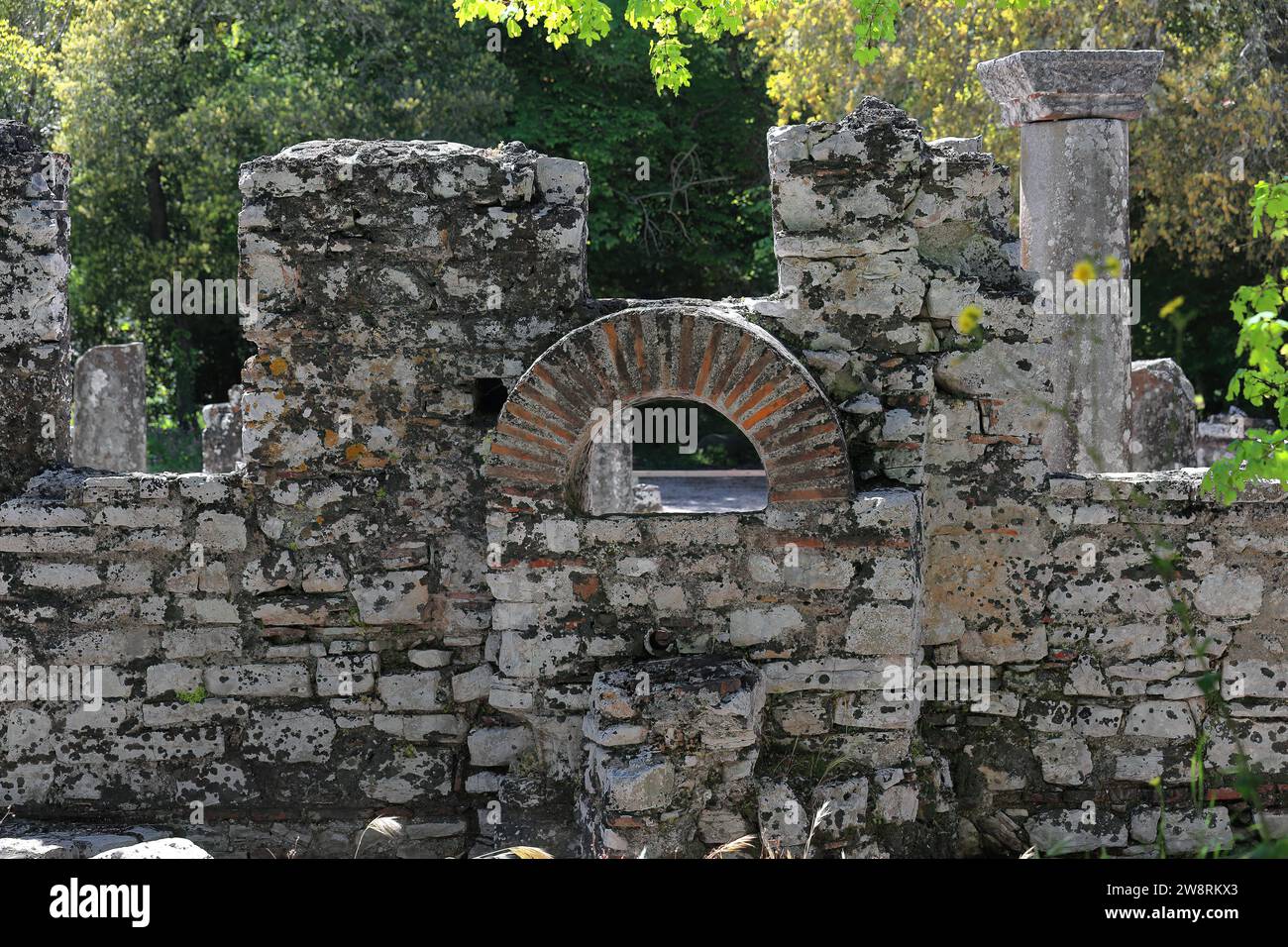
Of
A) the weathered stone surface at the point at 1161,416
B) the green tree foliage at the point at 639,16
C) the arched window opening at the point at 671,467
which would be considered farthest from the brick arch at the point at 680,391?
the weathered stone surface at the point at 1161,416

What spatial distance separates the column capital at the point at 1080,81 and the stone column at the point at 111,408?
947 centimetres

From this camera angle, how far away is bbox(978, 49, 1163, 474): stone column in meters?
9.91

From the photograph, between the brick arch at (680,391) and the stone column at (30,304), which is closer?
the brick arch at (680,391)

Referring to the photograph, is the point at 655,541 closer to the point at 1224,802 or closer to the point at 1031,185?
the point at 1224,802

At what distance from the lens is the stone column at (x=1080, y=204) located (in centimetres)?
991

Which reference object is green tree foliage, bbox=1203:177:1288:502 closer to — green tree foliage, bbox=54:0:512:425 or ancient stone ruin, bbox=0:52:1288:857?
ancient stone ruin, bbox=0:52:1288:857

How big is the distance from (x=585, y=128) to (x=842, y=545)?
53.8ft

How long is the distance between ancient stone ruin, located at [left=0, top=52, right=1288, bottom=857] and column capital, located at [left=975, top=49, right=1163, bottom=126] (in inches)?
152

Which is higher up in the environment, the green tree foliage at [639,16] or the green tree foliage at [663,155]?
the green tree foliage at [663,155]

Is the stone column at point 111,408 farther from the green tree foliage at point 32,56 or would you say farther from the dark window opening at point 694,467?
the green tree foliage at point 32,56

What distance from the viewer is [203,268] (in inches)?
808

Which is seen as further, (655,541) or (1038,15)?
(1038,15)

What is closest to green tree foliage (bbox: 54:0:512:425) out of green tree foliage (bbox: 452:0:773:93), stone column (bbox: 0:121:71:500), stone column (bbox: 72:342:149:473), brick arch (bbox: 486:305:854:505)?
stone column (bbox: 72:342:149:473)

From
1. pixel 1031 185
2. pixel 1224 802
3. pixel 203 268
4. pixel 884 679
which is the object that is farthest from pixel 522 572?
pixel 203 268
